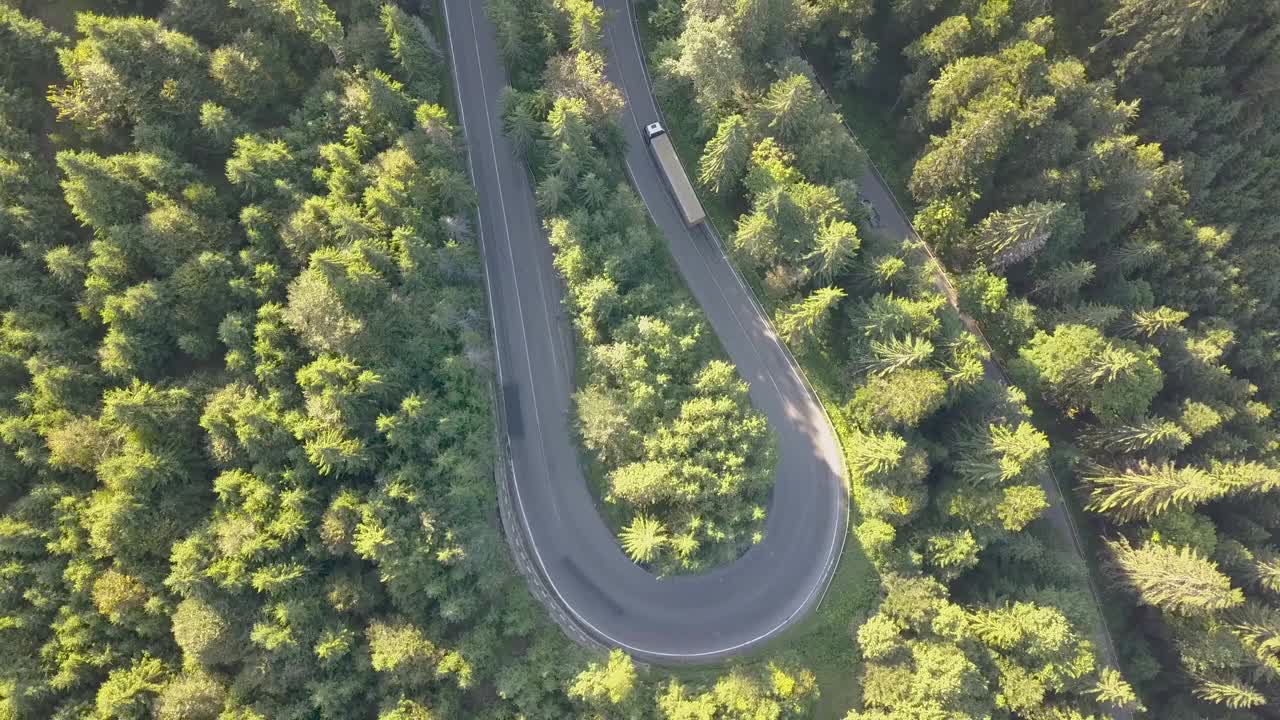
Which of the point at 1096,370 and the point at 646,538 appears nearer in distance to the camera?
the point at 646,538

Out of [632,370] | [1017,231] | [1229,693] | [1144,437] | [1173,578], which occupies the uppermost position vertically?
[632,370]

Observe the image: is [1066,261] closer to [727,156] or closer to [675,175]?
[727,156]

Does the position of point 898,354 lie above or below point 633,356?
below

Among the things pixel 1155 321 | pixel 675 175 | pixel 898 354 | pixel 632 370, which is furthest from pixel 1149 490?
pixel 675 175

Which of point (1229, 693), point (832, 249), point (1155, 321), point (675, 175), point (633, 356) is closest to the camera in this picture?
point (832, 249)

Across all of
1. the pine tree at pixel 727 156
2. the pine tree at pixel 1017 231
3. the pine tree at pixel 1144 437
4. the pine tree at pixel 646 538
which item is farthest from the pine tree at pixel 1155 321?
the pine tree at pixel 646 538

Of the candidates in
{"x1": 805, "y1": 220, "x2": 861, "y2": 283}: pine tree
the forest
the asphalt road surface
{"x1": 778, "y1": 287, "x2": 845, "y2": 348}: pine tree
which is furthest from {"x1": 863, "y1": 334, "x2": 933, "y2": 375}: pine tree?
the asphalt road surface

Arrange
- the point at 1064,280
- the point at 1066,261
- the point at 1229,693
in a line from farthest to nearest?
the point at 1066,261 < the point at 1064,280 < the point at 1229,693

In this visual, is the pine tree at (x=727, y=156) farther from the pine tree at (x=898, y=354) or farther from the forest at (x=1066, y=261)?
the pine tree at (x=898, y=354)
